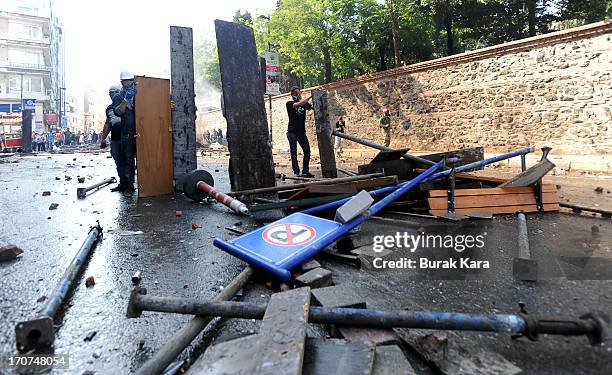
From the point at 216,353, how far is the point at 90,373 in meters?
0.55

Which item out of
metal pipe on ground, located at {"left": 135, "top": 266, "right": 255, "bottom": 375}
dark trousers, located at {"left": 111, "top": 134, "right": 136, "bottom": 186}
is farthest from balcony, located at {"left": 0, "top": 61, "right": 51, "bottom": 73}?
metal pipe on ground, located at {"left": 135, "top": 266, "right": 255, "bottom": 375}

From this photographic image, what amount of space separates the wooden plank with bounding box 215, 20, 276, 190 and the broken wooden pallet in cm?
268

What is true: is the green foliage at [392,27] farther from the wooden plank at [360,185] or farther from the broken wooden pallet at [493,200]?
the wooden plank at [360,185]

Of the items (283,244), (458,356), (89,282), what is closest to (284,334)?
(458,356)

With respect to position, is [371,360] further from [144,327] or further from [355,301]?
[144,327]

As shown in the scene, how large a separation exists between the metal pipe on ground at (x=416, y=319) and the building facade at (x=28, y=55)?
62136 millimetres

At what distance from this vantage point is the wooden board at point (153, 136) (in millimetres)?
6129

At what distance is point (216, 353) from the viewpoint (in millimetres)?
1512

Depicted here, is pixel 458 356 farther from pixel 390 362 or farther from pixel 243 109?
pixel 243 109

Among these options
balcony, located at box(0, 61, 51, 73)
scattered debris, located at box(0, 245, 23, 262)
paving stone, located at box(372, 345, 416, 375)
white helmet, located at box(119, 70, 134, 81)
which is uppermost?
balcony, located at box(0, 61, 51, 73)

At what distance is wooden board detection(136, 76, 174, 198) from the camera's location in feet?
20.1

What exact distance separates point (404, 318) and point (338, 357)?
1.10 ft

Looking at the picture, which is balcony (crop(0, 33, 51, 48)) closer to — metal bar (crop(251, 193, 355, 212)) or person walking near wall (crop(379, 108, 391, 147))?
person walking near wall (crop(379, 108, 391, 147))

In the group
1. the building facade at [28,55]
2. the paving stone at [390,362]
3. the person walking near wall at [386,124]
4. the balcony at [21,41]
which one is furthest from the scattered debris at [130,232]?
the balcony at [21,41]
